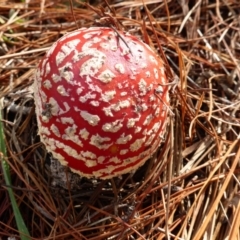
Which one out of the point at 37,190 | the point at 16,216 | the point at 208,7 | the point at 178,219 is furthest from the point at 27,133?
the point at 208,7

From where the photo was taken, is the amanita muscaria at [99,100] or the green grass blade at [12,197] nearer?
the amanita muscaria at [99,100]

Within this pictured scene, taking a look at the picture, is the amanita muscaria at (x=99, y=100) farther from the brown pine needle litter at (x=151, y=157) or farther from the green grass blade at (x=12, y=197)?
the green grass blade at (x=12, y=197)

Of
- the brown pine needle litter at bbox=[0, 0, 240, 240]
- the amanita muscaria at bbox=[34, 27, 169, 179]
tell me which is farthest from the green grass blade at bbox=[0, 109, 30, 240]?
the amanita muscaria at bbox=[34, 27, 169, 179]

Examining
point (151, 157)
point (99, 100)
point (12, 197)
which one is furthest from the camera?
point (151, 157)

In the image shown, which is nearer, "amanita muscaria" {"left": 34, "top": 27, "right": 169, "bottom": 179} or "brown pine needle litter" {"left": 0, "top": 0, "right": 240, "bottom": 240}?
"amanita muscaria" {"left": 34, "top": 27, "right": 169, "bottom": 179}

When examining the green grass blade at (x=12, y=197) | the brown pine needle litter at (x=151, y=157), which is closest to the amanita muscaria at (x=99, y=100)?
the brown pine needle litter at (x=151, y=157)

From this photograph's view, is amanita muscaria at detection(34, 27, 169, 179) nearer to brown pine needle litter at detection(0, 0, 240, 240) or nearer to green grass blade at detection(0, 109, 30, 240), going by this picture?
brown pine needle litter at detection(0, 0, 240, 240)
